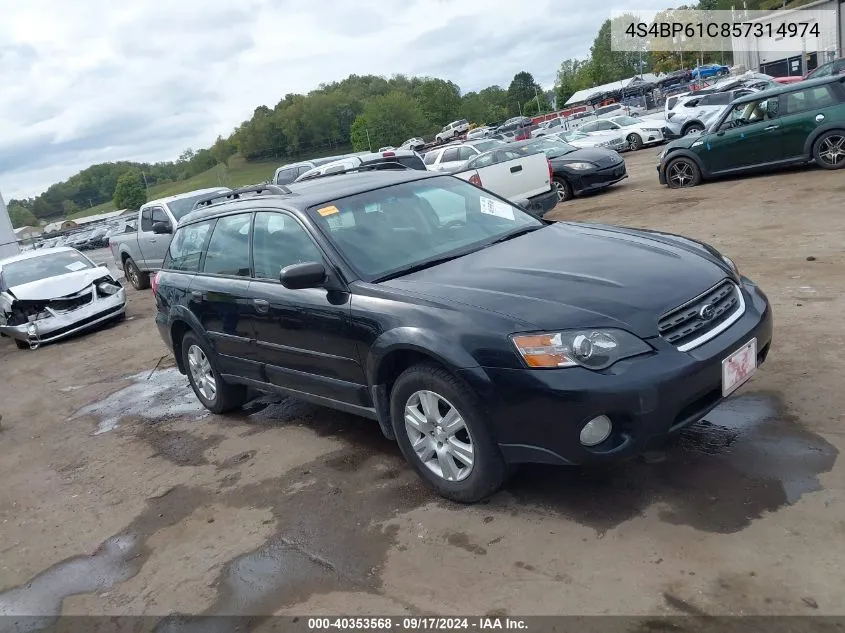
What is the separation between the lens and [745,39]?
186ft

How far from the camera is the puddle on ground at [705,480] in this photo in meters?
3.45

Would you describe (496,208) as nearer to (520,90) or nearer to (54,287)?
(54,287)

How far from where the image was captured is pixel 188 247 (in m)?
6.10

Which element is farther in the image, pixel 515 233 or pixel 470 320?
pixel 515 233

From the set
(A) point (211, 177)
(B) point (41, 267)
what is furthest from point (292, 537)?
(A) point (211, 177)

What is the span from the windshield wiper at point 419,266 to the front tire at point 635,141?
23.5m

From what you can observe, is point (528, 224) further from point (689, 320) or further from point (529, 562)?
point (529, 562)

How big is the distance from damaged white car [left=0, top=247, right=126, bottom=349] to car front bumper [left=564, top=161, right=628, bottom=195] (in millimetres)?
9512

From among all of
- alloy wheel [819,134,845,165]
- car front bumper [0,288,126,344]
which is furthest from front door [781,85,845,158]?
car front bumper [0,288,126,344]

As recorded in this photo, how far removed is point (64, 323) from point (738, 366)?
1079 centimetres

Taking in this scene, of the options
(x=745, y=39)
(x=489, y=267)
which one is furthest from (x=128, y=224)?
(x=745, y=39)

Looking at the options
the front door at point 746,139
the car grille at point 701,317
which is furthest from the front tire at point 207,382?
the front door at point 746,139

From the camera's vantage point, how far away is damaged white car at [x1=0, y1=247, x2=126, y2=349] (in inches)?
460

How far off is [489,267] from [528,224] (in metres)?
1.02
